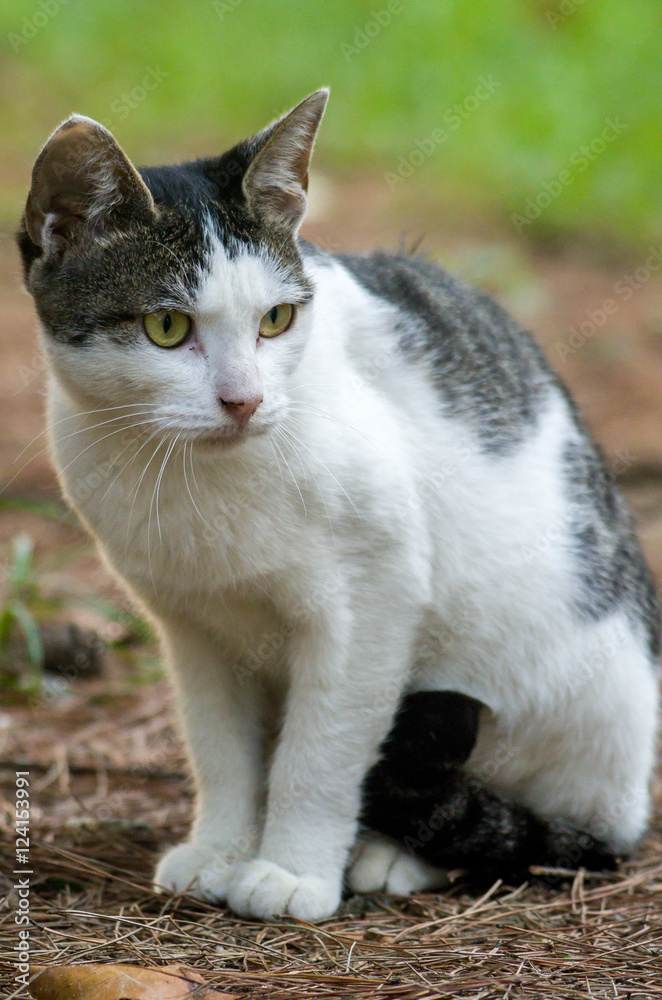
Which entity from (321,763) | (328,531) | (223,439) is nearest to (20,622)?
(321,763)

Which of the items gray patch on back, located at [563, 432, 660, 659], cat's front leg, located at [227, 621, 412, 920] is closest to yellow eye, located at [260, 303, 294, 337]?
cat's front leg, located at [227, 621, 412, 920]

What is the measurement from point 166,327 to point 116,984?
122 cm

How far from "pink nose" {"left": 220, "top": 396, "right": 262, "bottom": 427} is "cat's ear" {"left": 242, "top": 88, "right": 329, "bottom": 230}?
0.51 m

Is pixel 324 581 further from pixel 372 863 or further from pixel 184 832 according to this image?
pixel 184 832

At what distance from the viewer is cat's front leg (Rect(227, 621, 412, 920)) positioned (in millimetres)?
2328

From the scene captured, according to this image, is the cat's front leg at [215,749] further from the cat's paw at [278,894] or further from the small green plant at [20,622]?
the small green plant at [20,622]

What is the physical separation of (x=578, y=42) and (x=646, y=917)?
651 centimetres

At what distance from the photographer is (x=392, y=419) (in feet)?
8.07

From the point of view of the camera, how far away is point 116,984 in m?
1.71

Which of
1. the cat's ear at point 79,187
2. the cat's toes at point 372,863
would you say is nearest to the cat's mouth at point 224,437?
the cat's ear at point 79,187

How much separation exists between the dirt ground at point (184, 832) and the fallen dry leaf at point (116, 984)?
80 millimetres

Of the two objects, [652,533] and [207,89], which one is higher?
[207,89]

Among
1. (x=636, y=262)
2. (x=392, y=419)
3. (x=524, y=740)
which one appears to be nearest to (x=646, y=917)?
(x=524, y=740)

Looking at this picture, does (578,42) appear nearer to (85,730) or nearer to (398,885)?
(85,730)
